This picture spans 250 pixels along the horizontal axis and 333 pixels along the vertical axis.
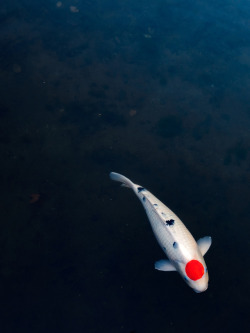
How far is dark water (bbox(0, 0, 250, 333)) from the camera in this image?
4.07m

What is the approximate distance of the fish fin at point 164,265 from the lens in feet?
12.9

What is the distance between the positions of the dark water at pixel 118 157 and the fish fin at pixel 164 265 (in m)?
0.29

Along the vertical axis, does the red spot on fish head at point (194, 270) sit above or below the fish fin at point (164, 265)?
above

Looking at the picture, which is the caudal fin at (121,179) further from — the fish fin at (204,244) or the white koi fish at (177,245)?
the fish fin at (204,244)

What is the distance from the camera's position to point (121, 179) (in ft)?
14.9

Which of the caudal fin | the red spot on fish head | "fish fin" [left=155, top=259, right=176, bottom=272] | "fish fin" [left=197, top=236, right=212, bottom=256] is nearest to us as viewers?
the red spot on fish head

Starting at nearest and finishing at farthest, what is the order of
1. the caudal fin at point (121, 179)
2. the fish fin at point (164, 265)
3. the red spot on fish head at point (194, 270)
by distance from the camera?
1. the red spot on fish head at point (194, 270)
2. the fish fin at point (164, 265)
3. the caudal fin at point (121, 179)

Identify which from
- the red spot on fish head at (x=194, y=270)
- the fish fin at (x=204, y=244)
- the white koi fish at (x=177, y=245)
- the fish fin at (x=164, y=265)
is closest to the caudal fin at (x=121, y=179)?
the white koi fish at (x=177, y=245)

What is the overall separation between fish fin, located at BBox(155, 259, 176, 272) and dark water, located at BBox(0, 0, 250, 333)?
294 millimetres

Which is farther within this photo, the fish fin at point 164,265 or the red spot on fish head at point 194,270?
the fish fin at point 164,265

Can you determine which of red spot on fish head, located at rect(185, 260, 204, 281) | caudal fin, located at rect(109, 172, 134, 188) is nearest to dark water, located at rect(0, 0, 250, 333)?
caudal fin, located at rect(109, 172, 134, 188)

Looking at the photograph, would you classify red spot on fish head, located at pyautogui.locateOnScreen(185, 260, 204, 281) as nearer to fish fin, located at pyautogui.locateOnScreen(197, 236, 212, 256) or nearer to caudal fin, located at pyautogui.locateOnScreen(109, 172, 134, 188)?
fish fin, located at pyautogui.locateOnScreen(197, 236, 212, 256)

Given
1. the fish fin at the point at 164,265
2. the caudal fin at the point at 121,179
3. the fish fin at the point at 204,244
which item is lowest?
the fish fin at the point at 164,265

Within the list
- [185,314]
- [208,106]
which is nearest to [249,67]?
[208,106]
